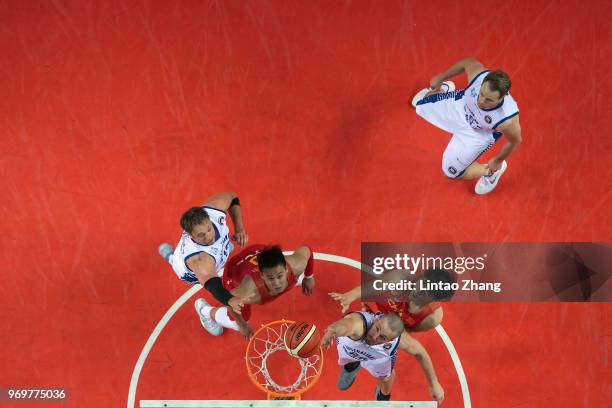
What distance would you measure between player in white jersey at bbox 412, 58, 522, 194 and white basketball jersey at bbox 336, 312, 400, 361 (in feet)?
6.32

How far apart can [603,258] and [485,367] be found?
5.72 feet

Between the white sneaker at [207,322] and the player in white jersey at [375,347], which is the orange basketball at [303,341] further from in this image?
the white sneaker at [207,322]

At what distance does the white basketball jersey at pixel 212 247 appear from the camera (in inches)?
217

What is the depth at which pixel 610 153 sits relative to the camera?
267 inches

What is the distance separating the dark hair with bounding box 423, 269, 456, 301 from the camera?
6.30m

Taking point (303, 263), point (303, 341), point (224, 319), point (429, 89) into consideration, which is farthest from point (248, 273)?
point (429, 89)

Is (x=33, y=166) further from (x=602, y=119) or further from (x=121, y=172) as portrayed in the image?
(x=602, y=119)

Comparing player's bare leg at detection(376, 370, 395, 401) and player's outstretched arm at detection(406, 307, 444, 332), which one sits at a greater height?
player's outstretched arm at detection(406, 307, 444, 332)

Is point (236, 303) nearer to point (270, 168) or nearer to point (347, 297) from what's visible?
point (347, 297)

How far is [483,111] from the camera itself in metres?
5.77

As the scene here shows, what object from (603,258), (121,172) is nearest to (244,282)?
(121,172)

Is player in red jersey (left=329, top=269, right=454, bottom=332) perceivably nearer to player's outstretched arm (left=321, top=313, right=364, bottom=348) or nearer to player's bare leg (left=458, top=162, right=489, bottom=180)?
player's outstretched arm (left=321, top=313, right=364, bottom=348)

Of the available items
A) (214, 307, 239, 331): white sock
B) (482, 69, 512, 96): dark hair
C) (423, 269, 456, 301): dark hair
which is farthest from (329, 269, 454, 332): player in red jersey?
(482, 69, 512, 96): dark hair

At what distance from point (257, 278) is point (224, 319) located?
73cm
